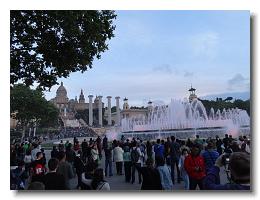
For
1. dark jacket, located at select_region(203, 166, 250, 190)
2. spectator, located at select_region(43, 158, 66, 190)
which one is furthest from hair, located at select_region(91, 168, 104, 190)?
dark jacket, located at select_region(203, 166, 250, 190)

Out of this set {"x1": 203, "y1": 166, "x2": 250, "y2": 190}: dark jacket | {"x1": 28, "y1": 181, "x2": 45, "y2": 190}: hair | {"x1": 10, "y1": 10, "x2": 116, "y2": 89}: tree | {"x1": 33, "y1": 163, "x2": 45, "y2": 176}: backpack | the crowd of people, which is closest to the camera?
{"x1": 203, "y1": 166, "x2": 250, "y2": 190}: dark jacket

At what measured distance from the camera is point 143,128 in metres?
18.9

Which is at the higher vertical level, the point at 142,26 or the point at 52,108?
the point at 142,26

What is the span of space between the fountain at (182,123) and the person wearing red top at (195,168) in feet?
17.4

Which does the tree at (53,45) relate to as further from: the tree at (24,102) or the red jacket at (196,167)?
the red jacket at (196,167)

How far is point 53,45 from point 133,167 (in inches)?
138

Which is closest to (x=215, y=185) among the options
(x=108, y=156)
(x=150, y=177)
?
(x=150, y=177)

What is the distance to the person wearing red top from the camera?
6.45 metres

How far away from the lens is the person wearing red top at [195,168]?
6449 millimetres

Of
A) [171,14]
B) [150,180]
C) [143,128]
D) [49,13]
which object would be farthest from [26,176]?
[143,128]

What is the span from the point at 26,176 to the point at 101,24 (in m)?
2.89

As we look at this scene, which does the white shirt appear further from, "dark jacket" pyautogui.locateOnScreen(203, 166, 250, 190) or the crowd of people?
"dark jacket" pyautogui.locateOnScreen(203, 166, 250, 190)

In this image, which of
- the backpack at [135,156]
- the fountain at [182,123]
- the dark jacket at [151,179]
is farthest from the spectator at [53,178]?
the fountain at [182,123]
